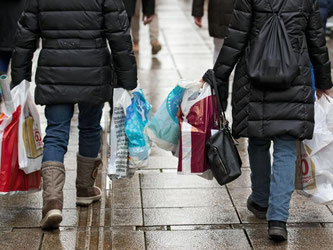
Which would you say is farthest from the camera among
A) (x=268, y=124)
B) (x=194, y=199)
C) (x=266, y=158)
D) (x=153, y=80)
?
(x=153, y=80)

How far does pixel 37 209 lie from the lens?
5.75m

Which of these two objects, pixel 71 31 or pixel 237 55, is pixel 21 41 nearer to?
pixel 71 31

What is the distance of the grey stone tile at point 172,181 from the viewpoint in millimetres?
6241

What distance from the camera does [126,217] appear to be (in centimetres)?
558

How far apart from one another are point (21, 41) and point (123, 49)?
66 cm

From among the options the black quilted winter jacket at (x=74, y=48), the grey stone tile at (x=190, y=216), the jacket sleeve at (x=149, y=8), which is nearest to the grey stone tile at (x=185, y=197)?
the grey stone tile at (x=190, y=216)

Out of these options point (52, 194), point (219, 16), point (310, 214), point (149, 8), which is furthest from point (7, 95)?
point (149, 8)

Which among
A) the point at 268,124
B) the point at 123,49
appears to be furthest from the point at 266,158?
the point at 123,49

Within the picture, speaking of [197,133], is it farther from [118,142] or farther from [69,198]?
[69,198]

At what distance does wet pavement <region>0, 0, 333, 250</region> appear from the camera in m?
5.14

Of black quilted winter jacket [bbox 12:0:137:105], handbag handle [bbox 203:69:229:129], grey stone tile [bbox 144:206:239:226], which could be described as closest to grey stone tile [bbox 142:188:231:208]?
grey stone tile [bbox 144:206:239:226]

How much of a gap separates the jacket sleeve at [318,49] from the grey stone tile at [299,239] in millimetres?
931

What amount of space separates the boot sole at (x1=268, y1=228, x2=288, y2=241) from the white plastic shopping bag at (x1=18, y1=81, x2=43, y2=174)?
1.67m

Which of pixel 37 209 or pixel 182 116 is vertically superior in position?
pixel 182 116
